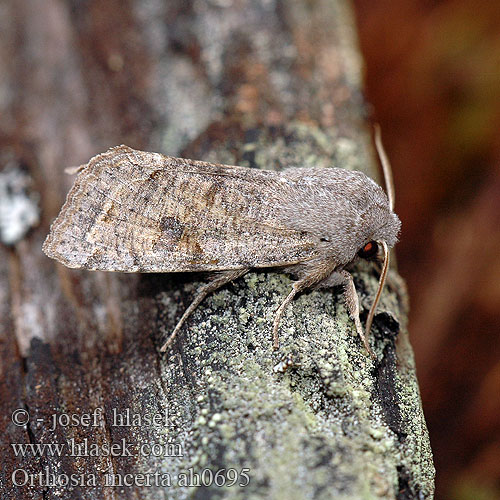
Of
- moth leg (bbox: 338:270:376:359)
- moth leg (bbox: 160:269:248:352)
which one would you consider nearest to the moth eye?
moth leg (bbox: 338:270:376:359)

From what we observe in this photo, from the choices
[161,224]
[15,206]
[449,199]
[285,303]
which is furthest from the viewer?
[449,199]

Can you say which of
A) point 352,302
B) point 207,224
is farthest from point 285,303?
point 207,224

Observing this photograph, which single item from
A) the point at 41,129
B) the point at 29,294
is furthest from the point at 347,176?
the point at 41,129

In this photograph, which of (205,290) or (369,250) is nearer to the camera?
(205,290)

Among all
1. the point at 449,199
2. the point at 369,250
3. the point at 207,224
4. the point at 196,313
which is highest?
the point at 207,224

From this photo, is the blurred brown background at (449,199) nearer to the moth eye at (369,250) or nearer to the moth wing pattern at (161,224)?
the moth eye at (369,250)

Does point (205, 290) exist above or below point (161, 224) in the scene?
below

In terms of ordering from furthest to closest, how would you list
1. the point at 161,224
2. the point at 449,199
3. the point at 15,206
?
1. the point at 449,199
2. the point at 15,206
3. the point at 161,224

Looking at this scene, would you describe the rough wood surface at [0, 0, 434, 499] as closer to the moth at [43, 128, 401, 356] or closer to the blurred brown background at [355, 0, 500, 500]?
the moth at [43, 128, 401, 356]

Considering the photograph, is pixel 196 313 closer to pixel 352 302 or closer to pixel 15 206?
pixel 352 302
